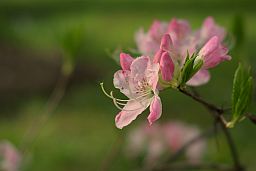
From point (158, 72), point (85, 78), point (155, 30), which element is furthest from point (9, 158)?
point (85, 78)

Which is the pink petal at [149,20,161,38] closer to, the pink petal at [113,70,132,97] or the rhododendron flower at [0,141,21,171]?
the pink petal at [113,70,132,97]

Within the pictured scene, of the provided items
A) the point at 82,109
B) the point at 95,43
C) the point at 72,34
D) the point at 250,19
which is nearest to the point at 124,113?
the point at 72,34

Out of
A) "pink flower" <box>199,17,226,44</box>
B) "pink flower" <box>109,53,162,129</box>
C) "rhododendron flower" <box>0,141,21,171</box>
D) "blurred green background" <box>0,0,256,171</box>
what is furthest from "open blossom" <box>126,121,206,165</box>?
"pink flower" <box>109,53,162,129</box>

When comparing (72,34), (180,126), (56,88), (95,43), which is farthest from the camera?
(95,43)

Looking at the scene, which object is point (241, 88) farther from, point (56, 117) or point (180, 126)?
point (56, 117)

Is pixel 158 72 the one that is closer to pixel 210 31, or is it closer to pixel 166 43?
pixel 166 43

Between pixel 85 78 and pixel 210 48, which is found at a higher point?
pixel 210 48

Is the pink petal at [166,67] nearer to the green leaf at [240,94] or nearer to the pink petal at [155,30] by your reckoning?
the green leaf at [240,94]

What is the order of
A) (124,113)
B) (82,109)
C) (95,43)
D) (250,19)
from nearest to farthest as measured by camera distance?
(124,113)
(82,109)
(95,43)
(250,19)
